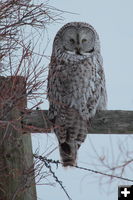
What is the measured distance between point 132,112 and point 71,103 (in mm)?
1122

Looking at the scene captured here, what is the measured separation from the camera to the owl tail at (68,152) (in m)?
5.17

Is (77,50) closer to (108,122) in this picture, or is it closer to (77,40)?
(77,40)

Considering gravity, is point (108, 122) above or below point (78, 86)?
below

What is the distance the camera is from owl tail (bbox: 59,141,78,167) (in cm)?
517

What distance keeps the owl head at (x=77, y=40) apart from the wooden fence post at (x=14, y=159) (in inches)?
→ 72.7

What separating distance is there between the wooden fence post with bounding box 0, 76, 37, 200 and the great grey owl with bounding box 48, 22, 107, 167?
83 centimetres

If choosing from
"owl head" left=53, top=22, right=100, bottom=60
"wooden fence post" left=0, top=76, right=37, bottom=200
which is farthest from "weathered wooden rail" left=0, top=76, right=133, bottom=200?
"owl head" left=53, top=22, right=100, bottom=60

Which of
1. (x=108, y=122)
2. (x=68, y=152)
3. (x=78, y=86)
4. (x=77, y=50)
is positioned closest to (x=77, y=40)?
(x=77, y=50)

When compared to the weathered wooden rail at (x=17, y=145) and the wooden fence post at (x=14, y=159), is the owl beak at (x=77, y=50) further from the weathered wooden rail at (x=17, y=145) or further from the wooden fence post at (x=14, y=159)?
the wooden fence post at (x=14, y=159)

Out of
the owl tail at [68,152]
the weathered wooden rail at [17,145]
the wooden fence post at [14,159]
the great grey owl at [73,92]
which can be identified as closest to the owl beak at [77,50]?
the great grey owl at [73,92]

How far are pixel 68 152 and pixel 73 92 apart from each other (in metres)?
0.68

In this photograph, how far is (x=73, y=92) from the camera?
5.41m

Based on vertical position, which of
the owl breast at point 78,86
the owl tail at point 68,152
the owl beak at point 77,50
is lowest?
the owl tail at point 68,152

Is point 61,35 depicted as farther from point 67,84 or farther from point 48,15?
point 67,84
